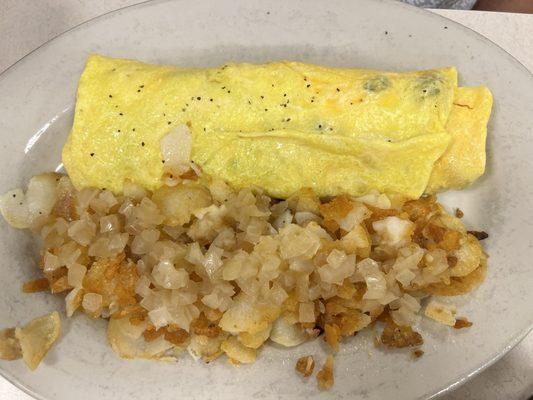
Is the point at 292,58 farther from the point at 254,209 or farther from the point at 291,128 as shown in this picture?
the point at 254,209

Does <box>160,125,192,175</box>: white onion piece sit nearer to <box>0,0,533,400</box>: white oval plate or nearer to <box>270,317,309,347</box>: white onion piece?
<box>0,0,533,400</box>: white oval plate

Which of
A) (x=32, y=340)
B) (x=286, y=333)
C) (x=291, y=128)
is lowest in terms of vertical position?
(x=286, y=333)

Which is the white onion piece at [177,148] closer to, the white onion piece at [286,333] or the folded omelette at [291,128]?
the folded omelette at [291,128]

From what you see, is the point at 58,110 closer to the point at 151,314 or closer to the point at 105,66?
the point at 105,66

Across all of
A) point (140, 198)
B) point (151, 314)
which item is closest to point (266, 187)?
point (140, 198)

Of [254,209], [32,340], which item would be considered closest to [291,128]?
[254,209]

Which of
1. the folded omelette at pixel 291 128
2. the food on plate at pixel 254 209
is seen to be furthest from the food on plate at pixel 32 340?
the folded omelette at pixel 291 128
